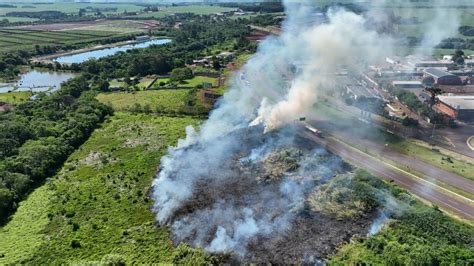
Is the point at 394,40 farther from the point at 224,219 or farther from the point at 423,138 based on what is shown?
the point at 224,219

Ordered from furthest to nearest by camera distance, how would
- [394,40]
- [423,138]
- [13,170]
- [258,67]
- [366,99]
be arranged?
[258,67] → [394,40] → [366,99] → [423,138] → [13,170]

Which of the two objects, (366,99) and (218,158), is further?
(366,99)

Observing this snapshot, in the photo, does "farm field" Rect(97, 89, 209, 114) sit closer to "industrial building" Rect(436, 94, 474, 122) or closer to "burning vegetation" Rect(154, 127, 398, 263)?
"burning vegetation" Rect(154, 127, 398, 263)

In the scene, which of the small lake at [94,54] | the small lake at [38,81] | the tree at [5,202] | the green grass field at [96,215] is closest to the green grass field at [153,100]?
the green grass field at [96,215]

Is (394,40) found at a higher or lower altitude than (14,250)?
higher

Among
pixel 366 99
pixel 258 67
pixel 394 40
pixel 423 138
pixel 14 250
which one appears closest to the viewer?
pixel 14 250

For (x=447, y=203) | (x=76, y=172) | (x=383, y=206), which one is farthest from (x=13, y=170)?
(x=447, y=203)
